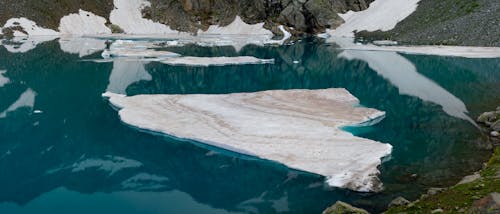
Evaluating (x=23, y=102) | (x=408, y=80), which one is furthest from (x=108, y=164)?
(x=408, y=80)

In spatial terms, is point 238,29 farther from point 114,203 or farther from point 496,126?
point 114,203

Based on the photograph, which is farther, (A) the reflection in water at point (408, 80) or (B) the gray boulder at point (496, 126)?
(A) the reflection in water at point (408, 80)

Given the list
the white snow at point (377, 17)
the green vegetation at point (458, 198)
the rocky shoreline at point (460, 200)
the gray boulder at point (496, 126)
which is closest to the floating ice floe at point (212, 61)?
the gray boulder at point (496, 126)

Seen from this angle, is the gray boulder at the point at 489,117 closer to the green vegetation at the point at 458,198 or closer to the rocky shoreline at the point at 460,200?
the rocky shoreline at the point at 460,200

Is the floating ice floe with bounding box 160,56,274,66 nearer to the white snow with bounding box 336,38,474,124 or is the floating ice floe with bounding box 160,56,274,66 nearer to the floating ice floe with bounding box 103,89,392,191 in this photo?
the white snow with bounding box 336,38,474,124

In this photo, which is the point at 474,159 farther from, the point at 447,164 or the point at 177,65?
the point at 177,65

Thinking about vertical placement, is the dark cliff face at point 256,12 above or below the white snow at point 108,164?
above

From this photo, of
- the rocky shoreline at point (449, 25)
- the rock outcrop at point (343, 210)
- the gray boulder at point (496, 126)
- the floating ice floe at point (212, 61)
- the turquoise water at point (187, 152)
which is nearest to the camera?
the rock outcrop at point (343, 210)

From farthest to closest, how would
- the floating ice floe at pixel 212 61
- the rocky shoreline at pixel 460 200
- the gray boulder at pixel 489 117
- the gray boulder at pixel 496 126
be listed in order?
the floating ice floe at pixel 212 61, the gray boulder at pixel 489 117, the gray boulder at pixel 496 126, the rocky shoreline at pixel 460 200

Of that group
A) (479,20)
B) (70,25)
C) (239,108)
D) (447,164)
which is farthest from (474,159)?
(70,25)
